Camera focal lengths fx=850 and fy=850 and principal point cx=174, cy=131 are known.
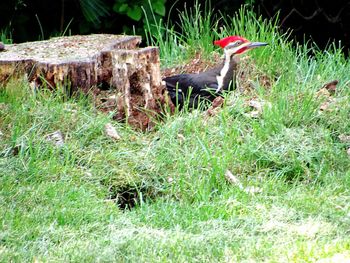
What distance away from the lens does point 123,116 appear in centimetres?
668

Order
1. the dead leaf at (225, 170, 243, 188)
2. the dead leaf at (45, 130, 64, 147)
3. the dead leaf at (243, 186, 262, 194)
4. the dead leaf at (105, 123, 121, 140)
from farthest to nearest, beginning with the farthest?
the dead leaf at (105, 123, 121, 140) → the dead leaf at (45, 130, 64, 147) → the dead leaf at (225, 170, 243, 188) → the dead leaf at (243, 186, 262, 194)

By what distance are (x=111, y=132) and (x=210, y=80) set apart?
1297 millimetres

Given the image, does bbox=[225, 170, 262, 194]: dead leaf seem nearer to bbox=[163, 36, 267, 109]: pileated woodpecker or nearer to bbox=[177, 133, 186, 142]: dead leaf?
bbox=[177, 133, 186, 142]: dead leaf

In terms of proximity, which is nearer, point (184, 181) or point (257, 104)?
point (184, 181)

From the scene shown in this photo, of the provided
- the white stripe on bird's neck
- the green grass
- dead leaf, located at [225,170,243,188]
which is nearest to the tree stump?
the green grass

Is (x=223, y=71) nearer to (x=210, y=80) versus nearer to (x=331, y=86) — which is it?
(x=210, y=80)

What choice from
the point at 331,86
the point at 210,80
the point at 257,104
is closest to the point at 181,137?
the point at 257,104

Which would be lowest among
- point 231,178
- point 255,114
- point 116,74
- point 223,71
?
point 231,178

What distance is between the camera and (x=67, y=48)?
290 inches

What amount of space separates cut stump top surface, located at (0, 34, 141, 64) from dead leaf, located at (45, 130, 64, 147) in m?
0.81

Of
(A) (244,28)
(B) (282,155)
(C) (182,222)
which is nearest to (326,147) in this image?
(B) (282,155)

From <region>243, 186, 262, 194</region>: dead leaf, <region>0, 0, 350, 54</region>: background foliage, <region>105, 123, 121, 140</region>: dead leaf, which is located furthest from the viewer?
<region>0, 0, 350, 54</region>: background foliage

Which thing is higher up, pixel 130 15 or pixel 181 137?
pixel 130 15

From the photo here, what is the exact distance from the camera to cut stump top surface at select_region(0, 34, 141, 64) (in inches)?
270
